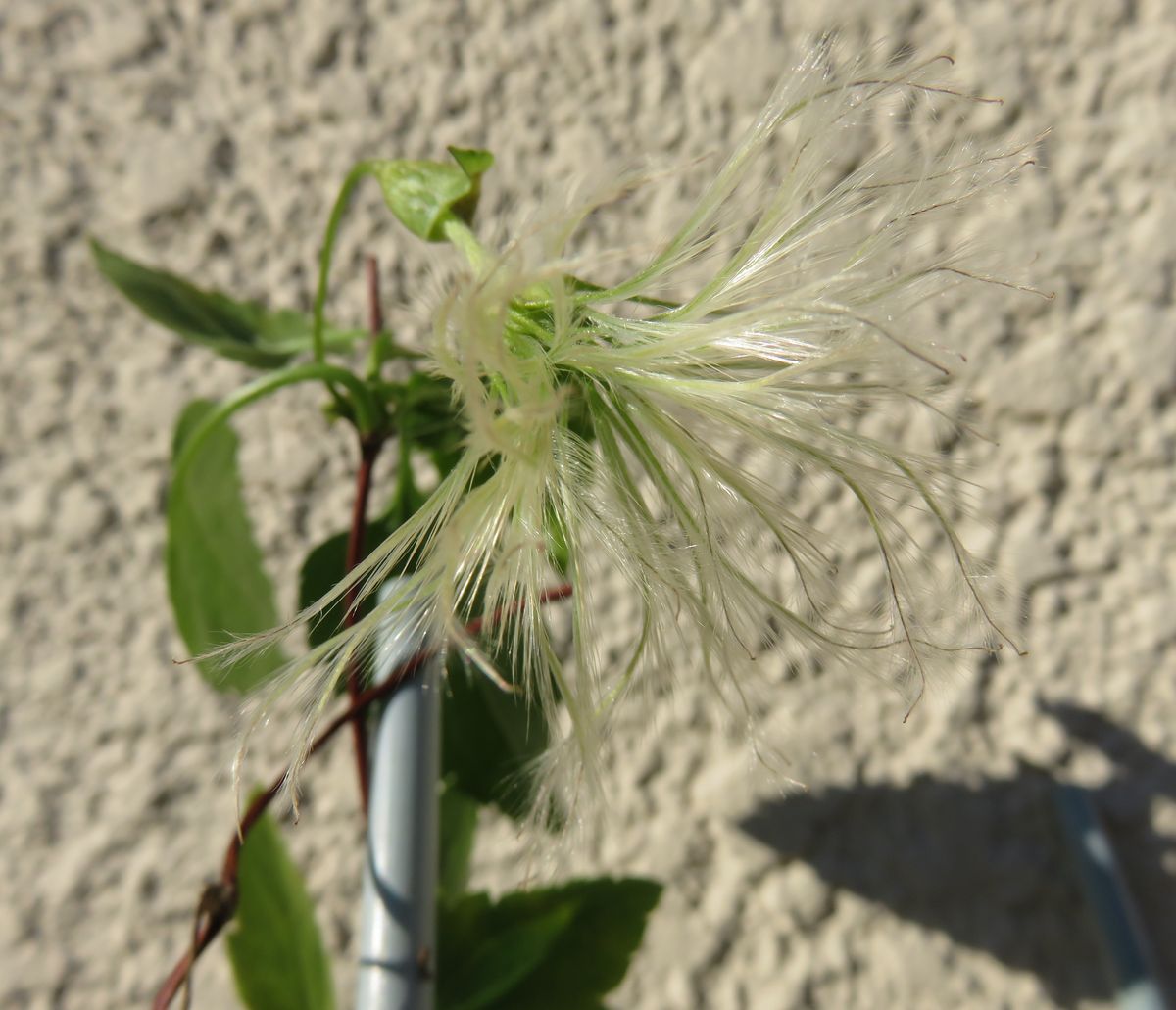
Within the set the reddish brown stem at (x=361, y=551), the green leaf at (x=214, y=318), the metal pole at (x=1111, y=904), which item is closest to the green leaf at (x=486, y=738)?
the reddish brown stem at (x=361, y=551)

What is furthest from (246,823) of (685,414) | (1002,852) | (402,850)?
(1002,852)

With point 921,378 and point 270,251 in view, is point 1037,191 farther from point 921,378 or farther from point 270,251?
point 270,251

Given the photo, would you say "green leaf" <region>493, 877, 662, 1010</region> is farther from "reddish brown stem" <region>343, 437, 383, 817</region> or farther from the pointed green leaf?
the pointed green leaf

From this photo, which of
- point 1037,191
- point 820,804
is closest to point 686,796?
point 820,804

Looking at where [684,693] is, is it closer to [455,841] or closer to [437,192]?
[455,841]

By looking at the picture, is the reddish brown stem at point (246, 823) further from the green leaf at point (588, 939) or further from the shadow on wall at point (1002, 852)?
the shadow on wall at point (1002, 852)
